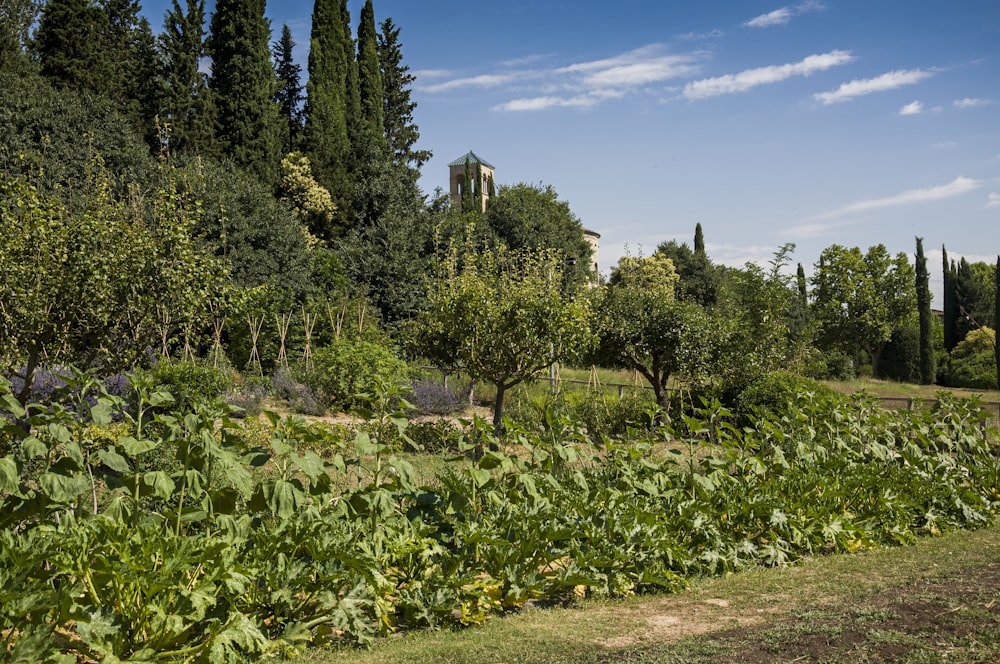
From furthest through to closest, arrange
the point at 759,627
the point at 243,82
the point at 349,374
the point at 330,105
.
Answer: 1. the point at 330,105
2. the point at 243,82
3. the point at 349,374
4. the point at 759,627

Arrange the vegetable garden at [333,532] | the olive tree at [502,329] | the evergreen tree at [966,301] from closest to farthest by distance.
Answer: the vegetable garden at [333,532], the olive tree at [502,329], the evergreen tree at [966,301]

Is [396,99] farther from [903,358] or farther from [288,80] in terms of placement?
[903,358]

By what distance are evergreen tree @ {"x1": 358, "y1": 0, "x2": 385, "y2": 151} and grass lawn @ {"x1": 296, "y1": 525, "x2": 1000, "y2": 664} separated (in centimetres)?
2814

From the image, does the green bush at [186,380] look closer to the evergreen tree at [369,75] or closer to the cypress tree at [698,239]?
the evergreen tree at [369,75]

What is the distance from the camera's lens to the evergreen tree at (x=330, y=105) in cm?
2725

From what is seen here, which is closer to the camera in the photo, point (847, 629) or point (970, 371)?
point (847, 629)

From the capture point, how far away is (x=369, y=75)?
31.2m

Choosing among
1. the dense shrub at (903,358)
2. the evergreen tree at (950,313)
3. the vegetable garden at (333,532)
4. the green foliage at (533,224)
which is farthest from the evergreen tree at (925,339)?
the vegetable garden at (333,532)

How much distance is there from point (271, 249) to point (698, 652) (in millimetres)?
18260

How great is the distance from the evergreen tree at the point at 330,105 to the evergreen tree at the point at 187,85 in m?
4.20

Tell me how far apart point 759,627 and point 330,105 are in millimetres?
27834

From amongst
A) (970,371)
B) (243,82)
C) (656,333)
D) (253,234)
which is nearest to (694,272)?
(970,371)

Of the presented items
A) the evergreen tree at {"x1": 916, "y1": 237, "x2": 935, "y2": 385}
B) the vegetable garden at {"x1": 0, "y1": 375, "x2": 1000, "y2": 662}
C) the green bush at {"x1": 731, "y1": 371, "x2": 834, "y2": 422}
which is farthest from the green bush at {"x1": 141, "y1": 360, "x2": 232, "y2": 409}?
the evergreen tree at {"x1": 916, "y1": 237, "x2": 935, "y2": 385}

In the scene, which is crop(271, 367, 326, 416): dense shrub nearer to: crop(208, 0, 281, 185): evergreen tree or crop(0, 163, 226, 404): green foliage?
crop(0, 163, 226, 404): green foliage
